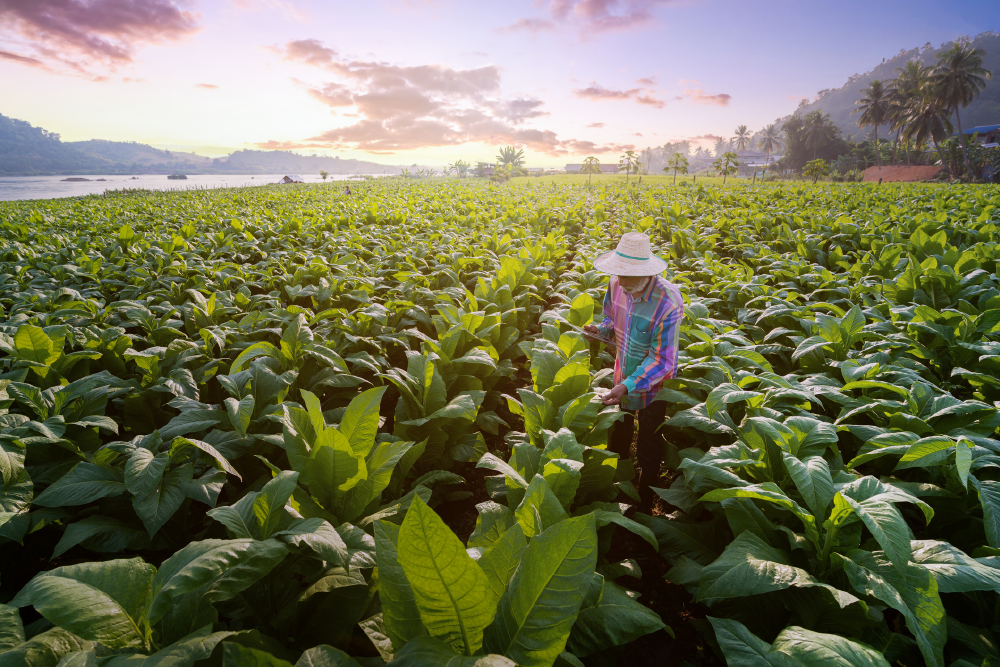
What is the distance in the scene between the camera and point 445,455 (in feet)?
11.2

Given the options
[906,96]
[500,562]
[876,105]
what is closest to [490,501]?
[500,562]

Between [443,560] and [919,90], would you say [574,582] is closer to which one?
[443,560]

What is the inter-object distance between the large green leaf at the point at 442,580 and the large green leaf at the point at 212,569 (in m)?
0.54

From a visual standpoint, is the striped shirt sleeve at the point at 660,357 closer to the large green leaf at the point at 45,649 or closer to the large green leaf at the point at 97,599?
the large green leaf at the point at 97,599

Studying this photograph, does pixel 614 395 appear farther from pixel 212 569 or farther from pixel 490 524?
pixel 212 569

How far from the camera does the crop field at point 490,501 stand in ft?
4.39

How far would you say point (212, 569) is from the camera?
1.25 metres

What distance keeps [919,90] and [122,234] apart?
10621 cm

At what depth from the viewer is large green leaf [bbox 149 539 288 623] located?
1.19 meters

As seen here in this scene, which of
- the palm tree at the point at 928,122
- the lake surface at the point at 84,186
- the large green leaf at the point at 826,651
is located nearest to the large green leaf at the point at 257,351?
the large green leaf at the point at 826,651

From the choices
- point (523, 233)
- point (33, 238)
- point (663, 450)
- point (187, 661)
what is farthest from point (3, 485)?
point (33, 238)

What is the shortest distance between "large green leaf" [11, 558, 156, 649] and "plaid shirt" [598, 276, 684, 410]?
2.66 m

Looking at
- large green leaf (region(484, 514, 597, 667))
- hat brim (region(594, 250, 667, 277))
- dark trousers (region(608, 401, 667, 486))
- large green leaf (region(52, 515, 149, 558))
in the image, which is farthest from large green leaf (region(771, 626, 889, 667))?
large green leaf (region(52, 515, 149, 558))

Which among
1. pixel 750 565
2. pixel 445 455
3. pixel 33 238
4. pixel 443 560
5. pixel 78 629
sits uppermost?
pixel 33 238
